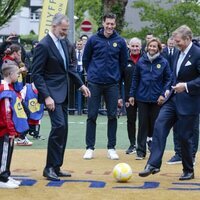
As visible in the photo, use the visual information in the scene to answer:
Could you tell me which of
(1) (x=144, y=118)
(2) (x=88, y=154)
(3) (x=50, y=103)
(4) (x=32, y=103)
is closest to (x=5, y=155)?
(3) (x=50, y=103)

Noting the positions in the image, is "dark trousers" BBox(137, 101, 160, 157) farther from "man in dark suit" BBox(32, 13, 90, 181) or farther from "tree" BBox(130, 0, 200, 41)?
"tree" BBox(130, 0, 200, 41)

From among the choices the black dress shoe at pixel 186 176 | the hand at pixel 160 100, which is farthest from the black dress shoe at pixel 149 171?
the hand at pixel 160 100

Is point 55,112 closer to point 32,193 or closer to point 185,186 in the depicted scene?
point 32,193

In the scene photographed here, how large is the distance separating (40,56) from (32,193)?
75.8 inches

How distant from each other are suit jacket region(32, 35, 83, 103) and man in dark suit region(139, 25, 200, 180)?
1.41 m

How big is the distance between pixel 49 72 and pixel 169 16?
27.3m

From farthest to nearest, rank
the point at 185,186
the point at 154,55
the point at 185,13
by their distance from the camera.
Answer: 1. the point at 185,13
2. the point at 154,55
3. the point at 185,186

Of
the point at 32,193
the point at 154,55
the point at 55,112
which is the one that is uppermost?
the point at 154,55

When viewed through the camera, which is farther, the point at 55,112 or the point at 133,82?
the point at 133,82

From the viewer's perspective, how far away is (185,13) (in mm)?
35875

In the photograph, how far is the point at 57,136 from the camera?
352 inches

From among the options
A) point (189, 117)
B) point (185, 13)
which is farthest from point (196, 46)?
point (185, 13)

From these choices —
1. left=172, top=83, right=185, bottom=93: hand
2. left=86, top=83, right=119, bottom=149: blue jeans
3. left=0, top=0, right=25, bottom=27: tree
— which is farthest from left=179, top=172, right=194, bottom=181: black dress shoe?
left=0, top=0, right=25, bottom=27: tree

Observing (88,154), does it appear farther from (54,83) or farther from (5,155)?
(5,155)
